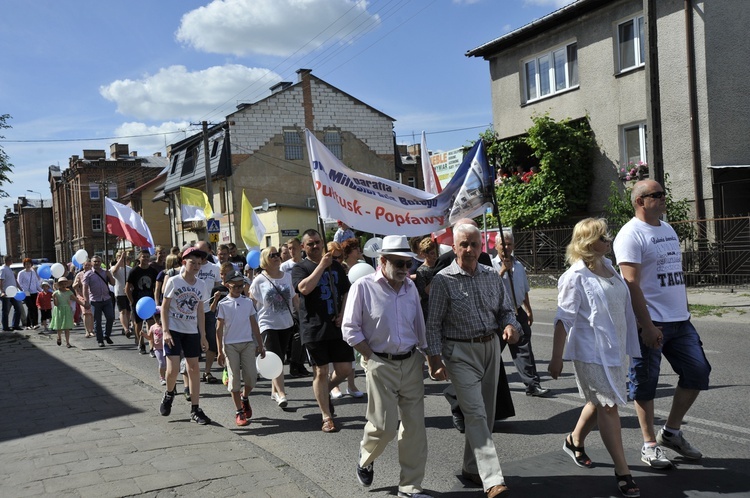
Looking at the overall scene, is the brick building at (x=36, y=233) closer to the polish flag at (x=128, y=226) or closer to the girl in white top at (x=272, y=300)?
the polish flag at (x=128, y=226)

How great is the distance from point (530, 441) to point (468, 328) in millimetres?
1640

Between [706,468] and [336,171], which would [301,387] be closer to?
[336,171]

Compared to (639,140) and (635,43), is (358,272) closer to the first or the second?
(639,140)

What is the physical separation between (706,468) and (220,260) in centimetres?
893

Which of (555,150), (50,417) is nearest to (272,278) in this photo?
(50,417)

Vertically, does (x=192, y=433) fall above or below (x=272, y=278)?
below

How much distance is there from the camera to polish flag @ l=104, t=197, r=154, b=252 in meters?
15.3

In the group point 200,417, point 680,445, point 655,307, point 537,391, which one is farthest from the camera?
point 537,391

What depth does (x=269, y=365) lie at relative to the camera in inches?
307

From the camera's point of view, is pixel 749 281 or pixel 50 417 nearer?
pixel 50 417

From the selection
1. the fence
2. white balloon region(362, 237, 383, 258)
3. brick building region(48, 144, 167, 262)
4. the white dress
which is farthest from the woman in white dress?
brick building region(48, 144, 167, 262)

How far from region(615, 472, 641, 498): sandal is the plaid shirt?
1165 millimetres

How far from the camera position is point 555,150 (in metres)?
22.5

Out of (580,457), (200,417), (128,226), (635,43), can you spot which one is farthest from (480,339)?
(635,43)
